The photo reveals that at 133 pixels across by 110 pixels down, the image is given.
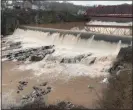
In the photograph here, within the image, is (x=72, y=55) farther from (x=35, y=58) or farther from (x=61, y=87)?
(x=61, y=87)

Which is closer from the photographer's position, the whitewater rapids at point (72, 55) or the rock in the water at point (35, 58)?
the whitewater rapids at point (72, 55)

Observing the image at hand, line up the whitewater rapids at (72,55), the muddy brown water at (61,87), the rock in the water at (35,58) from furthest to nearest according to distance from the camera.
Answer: the rock in the water at (35,58) < the whitewater rapids at (72,55) < the muddy brown water at (61,87)

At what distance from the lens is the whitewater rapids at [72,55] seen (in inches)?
365

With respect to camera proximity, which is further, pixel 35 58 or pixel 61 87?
pixel 35 58

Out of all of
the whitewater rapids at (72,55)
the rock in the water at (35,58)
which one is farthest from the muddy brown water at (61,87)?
the rock in the water at (35,58)

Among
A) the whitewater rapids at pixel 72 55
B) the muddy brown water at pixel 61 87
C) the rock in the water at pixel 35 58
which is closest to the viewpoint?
the muddy brown water at pixel 61 87

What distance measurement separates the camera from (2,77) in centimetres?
909

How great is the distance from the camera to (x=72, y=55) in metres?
10.9

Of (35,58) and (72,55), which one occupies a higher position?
(72,55)

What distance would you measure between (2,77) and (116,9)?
1040cm

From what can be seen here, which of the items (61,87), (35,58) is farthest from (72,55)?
(61,87)

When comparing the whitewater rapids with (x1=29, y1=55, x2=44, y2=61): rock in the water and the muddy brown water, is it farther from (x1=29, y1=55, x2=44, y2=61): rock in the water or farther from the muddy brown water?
the muddy brown water

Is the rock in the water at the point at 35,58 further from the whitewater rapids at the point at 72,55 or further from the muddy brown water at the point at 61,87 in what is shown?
the muddy brown water at the point at 61,87

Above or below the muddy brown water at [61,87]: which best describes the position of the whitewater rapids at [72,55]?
above
